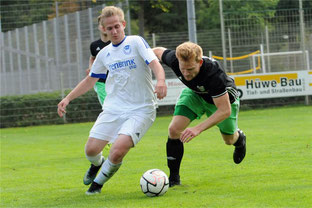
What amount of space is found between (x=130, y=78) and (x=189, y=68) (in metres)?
0.96

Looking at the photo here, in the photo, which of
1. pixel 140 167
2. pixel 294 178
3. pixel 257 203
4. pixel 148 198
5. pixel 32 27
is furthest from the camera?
pixel 32 27

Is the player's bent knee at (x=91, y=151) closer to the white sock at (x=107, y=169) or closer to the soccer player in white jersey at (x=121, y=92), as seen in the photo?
the soccer player in white jersey at (x=121, y=92)

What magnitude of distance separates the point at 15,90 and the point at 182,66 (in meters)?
15.9

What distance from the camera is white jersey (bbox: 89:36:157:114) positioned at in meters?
6.82

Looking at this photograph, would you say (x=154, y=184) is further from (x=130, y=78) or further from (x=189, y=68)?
(x=189, y=68)

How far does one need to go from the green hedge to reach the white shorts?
13269 millimetres

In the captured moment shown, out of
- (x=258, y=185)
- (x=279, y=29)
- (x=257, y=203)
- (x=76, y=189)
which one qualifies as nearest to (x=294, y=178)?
(x=258, y=185)

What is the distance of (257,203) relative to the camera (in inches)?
227

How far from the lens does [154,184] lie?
6.51 m

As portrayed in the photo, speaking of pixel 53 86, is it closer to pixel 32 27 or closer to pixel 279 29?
pixel 32 27

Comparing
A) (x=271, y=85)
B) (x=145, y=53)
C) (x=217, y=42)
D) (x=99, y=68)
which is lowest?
(x=271, y=85)

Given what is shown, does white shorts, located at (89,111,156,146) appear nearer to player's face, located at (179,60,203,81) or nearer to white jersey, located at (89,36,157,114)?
white jersey, located at (89,36,157,114)

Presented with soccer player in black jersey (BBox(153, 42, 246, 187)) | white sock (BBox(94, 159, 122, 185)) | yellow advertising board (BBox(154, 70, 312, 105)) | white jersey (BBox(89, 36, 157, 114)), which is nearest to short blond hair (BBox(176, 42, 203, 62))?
soccer player in black jersey (BBox(153, 42, 246, 187))

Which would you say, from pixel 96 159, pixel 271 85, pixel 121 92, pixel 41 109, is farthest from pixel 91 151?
pixel 271 85
